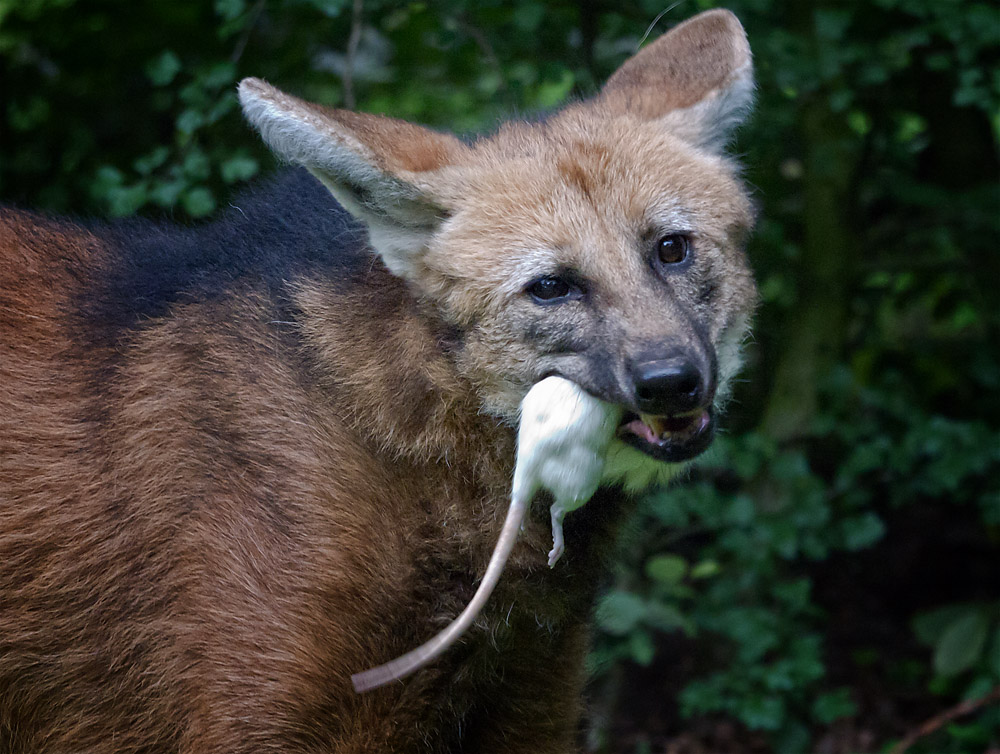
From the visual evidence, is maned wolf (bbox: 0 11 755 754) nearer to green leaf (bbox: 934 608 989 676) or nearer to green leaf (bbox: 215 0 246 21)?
green leaf (bbox: 215 0 246 21)

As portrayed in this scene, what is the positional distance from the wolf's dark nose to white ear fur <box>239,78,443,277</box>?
22.3 inches

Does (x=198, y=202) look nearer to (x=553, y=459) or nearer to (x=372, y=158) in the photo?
(x=372, y=158)

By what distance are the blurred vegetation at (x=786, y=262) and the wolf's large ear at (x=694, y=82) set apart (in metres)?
0.60

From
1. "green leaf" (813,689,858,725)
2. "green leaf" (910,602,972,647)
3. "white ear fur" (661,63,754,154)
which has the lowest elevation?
"green leaf" (910,602,972,647)

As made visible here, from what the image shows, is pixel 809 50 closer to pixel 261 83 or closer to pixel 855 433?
pixel 855 433

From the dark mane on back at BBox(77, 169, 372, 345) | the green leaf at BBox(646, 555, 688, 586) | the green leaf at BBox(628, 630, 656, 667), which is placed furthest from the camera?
the green leaf at BBox(646, 555, 688, 586)

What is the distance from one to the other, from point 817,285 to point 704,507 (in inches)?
45.6

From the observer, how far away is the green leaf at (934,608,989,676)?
3510 millimetres

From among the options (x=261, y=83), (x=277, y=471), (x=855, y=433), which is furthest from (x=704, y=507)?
(x=261, y=83)

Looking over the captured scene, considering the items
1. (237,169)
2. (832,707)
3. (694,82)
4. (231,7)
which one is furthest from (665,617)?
(231,7)

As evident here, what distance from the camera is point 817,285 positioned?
13.2 feet

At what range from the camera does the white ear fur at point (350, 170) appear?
6.50 ft

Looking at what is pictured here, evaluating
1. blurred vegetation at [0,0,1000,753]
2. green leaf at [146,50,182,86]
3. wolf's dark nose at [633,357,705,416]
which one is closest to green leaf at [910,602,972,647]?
blurred vegetation at [0,0,1000,753]

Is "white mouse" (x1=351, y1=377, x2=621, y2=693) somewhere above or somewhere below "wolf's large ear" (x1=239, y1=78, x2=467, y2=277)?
below
